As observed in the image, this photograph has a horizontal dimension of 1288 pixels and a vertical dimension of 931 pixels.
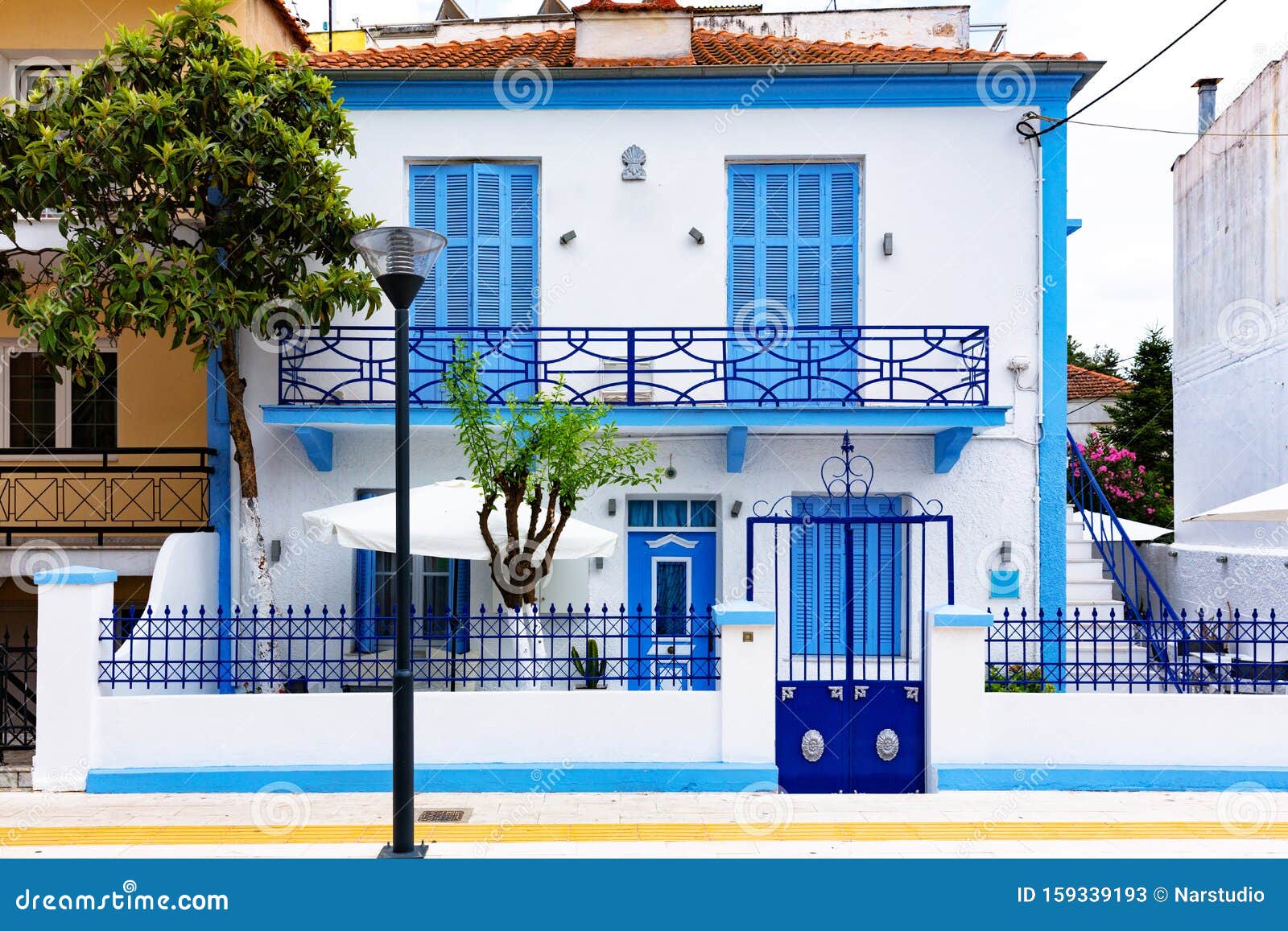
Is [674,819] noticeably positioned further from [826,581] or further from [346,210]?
[346,210]

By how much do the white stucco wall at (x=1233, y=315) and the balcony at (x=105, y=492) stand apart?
13.5 m

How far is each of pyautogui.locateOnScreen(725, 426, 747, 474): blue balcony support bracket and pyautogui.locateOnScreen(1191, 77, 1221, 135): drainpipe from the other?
11.6m

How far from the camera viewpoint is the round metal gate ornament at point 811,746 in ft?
27.7

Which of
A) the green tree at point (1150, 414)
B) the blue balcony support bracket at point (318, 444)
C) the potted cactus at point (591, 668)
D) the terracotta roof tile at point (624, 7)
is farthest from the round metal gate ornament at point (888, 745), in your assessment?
the green tree at point (1150, 414)

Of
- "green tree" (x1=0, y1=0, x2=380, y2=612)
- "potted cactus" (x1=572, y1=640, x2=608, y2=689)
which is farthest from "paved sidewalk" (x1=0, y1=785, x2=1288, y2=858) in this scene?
"green tree" (x1=0, y1=0, x2=380, y2=612)

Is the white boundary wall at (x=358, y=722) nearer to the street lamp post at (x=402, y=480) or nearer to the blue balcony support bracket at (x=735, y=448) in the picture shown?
the street lamp post at (x=402, y=480)

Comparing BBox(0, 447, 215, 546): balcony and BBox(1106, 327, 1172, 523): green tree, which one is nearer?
BBox(0, 447, 215, 546): balcony

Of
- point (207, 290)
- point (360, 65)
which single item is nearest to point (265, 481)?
point (207, 290)

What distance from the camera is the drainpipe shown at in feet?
56.2

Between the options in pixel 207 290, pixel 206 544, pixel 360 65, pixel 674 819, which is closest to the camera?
pixel 674 819

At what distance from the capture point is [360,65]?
11.8m

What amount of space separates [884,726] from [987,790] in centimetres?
91

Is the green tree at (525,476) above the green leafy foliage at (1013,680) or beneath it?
above

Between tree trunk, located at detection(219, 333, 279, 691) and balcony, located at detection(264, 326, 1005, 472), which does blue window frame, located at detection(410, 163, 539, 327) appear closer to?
balcony, located at detection(264, 326, 1005, 472)
